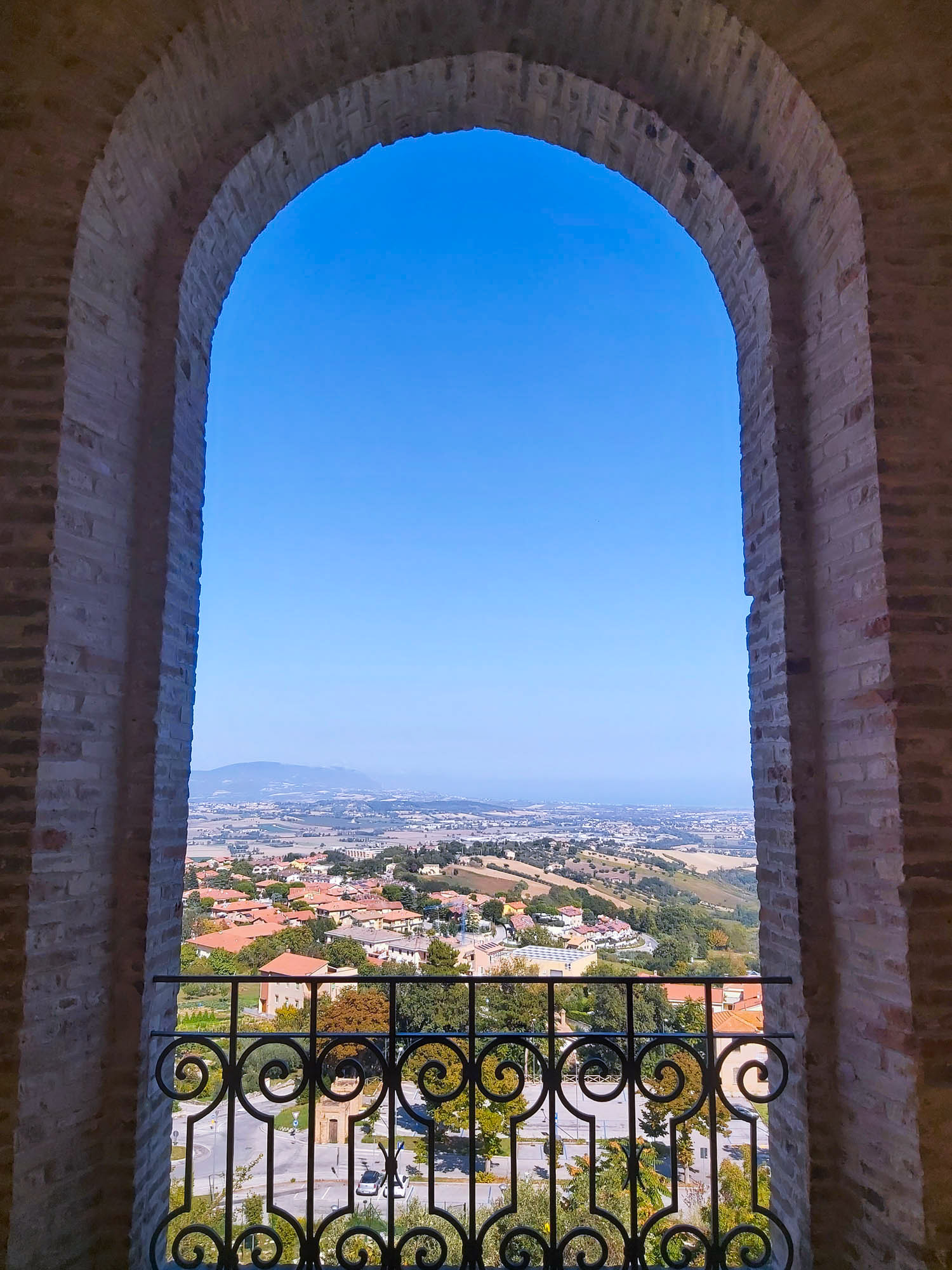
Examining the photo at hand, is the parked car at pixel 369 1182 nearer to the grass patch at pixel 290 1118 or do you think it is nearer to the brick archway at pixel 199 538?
the grass patch at pixel 290 1118

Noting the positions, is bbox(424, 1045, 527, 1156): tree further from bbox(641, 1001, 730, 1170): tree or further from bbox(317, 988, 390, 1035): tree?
bbox(641, 1001, 730, 1170): tree

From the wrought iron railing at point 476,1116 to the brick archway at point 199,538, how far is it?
0.63 feet

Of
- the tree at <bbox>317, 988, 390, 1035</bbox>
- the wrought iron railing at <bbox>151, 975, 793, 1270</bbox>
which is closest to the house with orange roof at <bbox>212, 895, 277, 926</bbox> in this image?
the wrought iron railing at <bbox>151, 975, 793, 1270</bbox>

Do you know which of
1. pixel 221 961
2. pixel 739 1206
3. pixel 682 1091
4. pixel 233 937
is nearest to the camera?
Answer: pixel 682 1091

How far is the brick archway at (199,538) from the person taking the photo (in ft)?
7.84

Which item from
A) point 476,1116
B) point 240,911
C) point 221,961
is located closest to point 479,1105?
point 476,1116

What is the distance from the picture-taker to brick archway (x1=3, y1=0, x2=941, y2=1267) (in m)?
2.39

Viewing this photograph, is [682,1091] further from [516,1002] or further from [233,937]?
[233,937]

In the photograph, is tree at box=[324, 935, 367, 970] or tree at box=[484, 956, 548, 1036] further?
tree at box=[324, 935, 367, 970]

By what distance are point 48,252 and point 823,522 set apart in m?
2.85

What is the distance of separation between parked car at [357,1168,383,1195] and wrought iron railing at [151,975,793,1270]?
0.01 metres

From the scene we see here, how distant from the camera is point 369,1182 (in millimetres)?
2850

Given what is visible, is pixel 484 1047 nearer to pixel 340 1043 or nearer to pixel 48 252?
pixel 340 1043

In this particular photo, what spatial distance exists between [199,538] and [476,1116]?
2478mm
